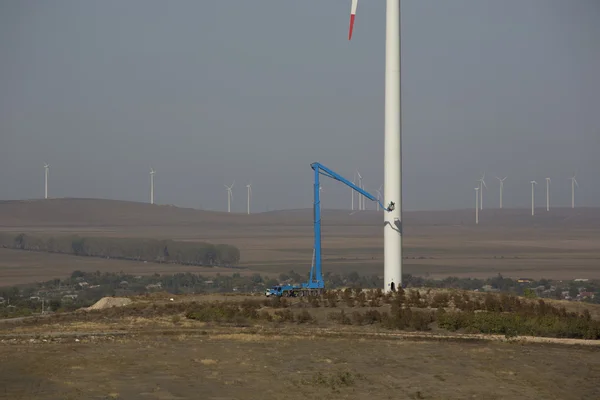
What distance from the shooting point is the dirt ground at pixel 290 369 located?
2562 centimetres

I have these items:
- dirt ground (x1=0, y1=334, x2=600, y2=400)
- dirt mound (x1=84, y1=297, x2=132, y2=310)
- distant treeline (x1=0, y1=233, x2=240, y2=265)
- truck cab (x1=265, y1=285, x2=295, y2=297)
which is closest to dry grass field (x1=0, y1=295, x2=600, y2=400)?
dirt ground (x1=0, y1=334, x2=600, y2=400)

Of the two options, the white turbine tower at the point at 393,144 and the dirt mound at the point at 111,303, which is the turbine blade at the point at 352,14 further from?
the dirt mound at the point at 111,303

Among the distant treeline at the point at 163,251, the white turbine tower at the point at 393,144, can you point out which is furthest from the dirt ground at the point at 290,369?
the distant treeline at the point at 163,251

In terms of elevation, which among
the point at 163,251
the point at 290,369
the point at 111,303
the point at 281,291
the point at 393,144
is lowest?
the point at 290,369

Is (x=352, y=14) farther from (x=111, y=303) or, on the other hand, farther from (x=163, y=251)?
(x=163, y=251)

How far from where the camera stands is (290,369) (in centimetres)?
2930

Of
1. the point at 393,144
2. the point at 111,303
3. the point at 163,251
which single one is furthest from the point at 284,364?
the point at 163,251

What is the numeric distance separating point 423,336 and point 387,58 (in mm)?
18920

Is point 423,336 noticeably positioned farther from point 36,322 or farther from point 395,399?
point 36,322

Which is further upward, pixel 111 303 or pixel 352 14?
pixel 352 14

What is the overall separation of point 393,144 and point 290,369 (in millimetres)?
→ 25979

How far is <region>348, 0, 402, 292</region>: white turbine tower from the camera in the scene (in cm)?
5381

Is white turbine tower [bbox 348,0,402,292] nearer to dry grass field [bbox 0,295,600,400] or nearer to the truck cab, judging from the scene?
the truck cab

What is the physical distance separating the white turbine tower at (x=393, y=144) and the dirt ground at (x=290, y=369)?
18170 mm
